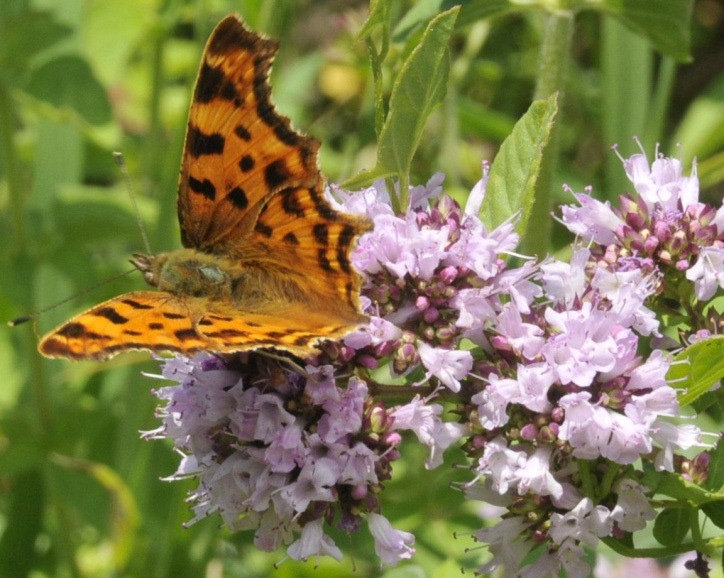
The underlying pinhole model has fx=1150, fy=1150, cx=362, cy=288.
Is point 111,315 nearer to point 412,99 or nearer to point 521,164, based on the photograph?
point 412,99

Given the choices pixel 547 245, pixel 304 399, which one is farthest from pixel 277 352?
pixel 547 245

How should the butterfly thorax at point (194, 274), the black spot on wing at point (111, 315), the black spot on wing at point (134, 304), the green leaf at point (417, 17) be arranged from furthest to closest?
the green leaf at point (417, 17), the butterfly thorax at point (194, 274), the black spot on wing at point (134, 304), the black spot on wing at point (111, 315)

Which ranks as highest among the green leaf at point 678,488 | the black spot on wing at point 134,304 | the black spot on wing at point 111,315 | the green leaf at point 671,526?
the black spot on wing at point 111,315

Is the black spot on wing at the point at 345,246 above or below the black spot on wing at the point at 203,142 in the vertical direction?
below

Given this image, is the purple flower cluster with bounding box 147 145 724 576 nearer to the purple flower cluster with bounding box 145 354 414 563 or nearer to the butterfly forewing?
the purple flower cluster with bounding box 145 354 414 563

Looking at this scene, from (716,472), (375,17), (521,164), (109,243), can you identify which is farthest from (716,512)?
(109,243)

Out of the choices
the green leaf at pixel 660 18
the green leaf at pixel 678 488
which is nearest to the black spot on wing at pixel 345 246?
the green leaf at pixel 678 488

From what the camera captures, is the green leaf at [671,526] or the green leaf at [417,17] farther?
the green leaf at [417,17]

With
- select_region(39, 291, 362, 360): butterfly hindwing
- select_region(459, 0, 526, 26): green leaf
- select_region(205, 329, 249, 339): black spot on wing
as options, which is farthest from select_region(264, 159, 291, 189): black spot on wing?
select_region(459, 0, 526, 26): green leaf

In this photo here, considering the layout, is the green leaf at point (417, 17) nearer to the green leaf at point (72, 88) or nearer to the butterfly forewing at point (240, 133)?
the butterfly forewing at point (240, 133)

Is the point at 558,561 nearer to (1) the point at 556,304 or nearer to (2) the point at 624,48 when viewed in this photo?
(1) the point at 556,304
